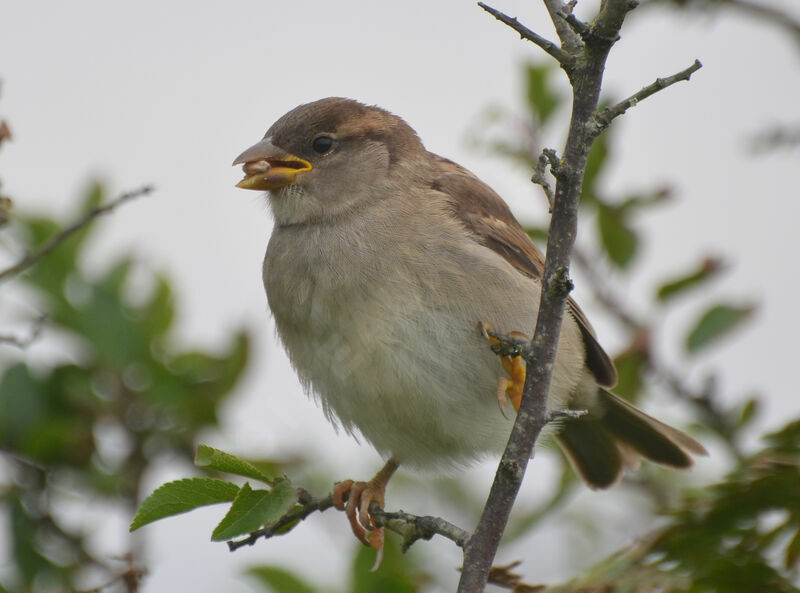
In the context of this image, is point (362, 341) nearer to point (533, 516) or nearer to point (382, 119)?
point (533, 516)

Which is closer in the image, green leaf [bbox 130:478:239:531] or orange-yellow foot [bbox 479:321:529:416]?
green leaf [bbox 130:478:239:531]

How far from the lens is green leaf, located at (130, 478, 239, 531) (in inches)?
119

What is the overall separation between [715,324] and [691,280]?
24 centimetres

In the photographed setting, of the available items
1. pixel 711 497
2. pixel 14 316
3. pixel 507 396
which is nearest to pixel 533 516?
pixel 507 396

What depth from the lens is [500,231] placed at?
15.8 feet

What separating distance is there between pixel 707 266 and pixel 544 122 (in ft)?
3.49

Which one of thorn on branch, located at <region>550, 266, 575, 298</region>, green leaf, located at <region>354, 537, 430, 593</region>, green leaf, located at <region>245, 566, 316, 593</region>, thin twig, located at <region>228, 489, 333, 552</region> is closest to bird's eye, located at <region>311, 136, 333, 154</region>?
green leaf, located at <region>354, 537, 430, 593</region>

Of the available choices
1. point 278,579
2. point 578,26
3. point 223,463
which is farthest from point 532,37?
point 278,579

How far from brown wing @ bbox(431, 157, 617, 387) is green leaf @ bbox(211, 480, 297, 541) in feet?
6.03

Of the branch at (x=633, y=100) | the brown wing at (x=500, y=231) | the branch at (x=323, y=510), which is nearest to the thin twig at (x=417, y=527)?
the branch at (x=323, y=510)

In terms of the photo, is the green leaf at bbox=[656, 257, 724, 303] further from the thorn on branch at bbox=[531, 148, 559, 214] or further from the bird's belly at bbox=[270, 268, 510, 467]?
the thorn on branch at bbox=[531, 148, 559, 214]

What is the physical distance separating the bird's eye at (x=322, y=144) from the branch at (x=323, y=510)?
201cm

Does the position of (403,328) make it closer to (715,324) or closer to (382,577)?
(382,577)

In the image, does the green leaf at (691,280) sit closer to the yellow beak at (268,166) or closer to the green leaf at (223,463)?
the yellow beak at (268,166)
